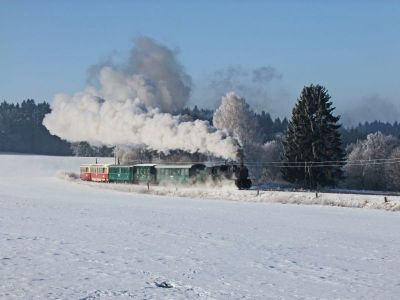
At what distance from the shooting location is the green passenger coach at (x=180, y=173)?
2085 inches

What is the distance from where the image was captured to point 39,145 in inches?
6619

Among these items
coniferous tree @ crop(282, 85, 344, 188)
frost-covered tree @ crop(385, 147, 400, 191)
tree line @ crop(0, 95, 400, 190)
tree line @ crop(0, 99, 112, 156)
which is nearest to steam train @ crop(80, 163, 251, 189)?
tree line @ crop(0, 95, 400, 190)

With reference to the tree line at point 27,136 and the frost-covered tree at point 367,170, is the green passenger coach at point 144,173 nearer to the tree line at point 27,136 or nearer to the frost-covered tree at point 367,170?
the frost-covered tree at point 367,170

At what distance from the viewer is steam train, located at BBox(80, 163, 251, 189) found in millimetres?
49719

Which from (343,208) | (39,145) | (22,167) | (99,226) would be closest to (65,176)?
(22,167)

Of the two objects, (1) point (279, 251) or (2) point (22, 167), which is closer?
(1) point (279, 251)

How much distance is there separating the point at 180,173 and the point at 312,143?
571 inches

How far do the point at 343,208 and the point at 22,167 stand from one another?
271ft

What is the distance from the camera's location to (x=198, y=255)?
17.7 m

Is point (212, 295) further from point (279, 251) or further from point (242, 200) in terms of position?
point (242, 200)

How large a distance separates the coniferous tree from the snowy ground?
84.4ft

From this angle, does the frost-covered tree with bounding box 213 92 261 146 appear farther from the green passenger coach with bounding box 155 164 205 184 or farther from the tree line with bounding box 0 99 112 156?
the tree line with bounding box 0 99 112 156

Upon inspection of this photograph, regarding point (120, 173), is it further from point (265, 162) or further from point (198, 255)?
point (198, 255)

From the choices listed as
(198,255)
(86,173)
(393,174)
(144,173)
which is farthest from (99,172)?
(198,255)
